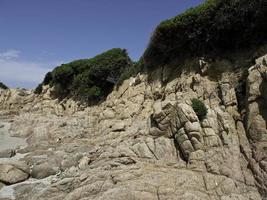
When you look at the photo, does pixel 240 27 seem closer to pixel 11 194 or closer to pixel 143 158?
pixel 143 158

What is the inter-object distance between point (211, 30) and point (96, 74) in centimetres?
2312

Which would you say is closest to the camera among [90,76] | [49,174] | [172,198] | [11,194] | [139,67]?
[172,198]

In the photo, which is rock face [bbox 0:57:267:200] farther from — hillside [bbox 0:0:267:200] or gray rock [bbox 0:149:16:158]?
gray rock [bbox 0:149:16:158]

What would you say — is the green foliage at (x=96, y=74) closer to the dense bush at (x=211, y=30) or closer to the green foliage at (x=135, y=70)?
the green foliage at (x=135, y=70)

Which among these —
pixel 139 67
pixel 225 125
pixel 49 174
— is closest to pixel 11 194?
pixel 49 174

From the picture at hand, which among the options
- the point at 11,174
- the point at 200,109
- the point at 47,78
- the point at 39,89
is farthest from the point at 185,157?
the point at 39,89

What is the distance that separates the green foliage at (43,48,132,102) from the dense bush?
550 inches

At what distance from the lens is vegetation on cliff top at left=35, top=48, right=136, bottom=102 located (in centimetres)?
4003

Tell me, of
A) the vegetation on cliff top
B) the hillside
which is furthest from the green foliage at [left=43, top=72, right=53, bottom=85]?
the hillside

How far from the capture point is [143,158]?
15570 mm

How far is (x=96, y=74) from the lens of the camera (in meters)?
41.0

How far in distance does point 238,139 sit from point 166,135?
4.38 meters

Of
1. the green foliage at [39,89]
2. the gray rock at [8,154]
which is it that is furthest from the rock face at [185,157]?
the green foliage at [39,89]

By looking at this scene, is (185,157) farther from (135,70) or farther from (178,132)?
(135,70)
